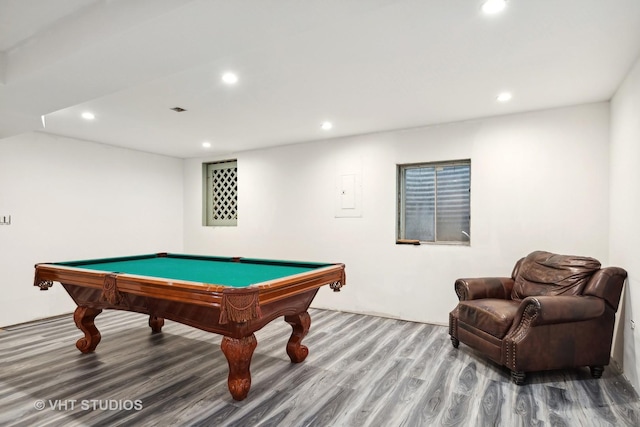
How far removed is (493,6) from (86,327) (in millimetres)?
3973

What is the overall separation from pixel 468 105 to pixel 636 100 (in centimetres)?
127

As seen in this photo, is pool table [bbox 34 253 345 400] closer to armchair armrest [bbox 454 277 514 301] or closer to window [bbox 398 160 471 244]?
armchair armrest [bbox 454 277 514 301]

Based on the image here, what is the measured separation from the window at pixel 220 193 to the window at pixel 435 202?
288 cm

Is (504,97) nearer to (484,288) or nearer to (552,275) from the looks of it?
(552,275)

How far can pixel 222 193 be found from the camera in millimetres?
6027

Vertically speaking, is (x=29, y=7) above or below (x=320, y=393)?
above

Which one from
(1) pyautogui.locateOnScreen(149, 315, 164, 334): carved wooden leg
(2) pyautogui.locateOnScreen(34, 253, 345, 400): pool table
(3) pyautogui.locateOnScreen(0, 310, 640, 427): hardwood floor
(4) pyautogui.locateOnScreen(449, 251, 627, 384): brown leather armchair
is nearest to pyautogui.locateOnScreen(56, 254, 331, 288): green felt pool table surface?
(2) pyautogui.locateOnScreen(34, 253, 345, 400): pool table

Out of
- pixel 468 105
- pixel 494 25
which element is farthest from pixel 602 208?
pixel 494 25

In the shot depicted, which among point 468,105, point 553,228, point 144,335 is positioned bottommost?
point 144,335

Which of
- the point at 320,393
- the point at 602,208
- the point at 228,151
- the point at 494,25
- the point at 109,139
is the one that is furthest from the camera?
the point at 228,151

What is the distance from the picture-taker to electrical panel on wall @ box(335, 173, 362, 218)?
15.3 ft

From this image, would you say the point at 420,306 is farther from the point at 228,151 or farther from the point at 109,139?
the point at 109,139

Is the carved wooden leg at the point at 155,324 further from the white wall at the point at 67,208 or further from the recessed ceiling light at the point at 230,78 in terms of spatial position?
the recessed ceiling light at the point at 230,78

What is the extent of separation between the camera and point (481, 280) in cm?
335
